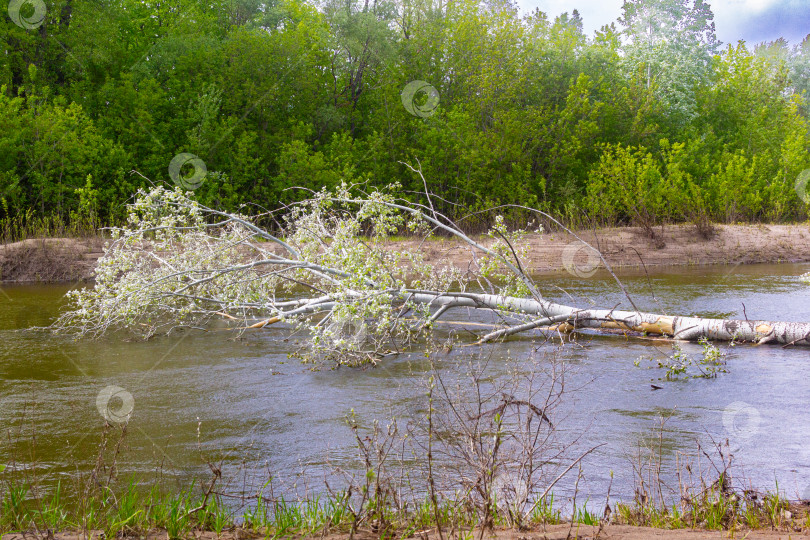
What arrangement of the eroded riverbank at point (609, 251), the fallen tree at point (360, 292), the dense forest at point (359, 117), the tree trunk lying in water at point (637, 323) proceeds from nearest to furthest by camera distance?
the fallen tree at point (360, 292)
the tree trunk lying in water at point (637, 323)
the eroded riverbank at point (609, 251)
the dense forest at point (359, 117)

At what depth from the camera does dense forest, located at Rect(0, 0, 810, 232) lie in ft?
88.6

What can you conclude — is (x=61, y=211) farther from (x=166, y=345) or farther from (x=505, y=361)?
(x=505, y=361)

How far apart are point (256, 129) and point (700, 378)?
84.1 feet

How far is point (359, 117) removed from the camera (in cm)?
3422

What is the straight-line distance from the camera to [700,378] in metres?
8.27

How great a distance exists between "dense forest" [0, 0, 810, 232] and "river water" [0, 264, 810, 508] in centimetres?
1524

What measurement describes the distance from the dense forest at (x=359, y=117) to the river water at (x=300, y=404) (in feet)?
50.0

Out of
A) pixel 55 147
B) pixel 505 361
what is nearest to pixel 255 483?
pixel 505 361

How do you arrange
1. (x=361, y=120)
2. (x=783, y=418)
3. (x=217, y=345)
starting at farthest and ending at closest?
(x=361, y=120), (x=217, y=345), (x=783, y=418)

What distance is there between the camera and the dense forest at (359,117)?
2702 centimetres

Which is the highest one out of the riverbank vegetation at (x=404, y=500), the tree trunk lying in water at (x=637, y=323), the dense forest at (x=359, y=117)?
the dense forest at (x=359, y=117)

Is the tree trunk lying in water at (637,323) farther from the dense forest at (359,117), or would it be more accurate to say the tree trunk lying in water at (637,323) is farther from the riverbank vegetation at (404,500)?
the dense forest at (359,117)

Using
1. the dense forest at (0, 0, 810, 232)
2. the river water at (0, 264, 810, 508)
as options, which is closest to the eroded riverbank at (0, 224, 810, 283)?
the dense forest at (0, 0, 810, 232)

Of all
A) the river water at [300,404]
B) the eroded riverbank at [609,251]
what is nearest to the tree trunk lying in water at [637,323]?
the river water at [300,404]
